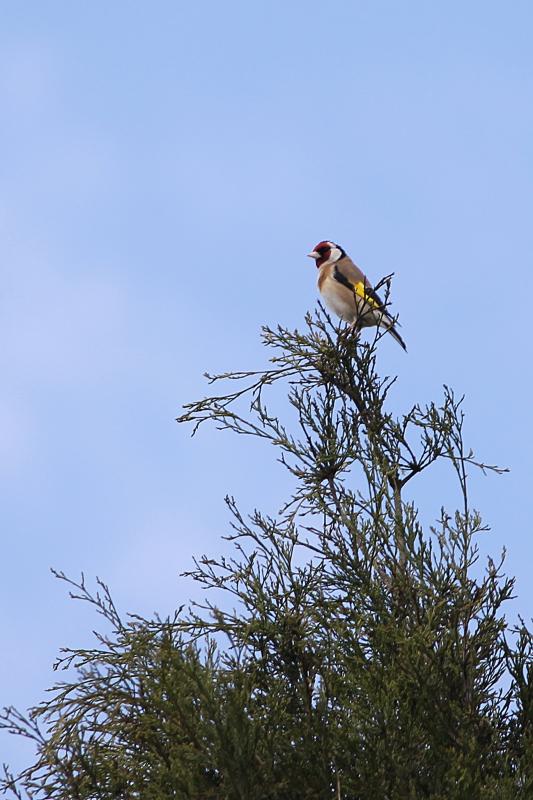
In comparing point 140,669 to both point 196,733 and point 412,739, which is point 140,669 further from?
point 412,739

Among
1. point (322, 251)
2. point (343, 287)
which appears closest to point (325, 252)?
point (322, 251)

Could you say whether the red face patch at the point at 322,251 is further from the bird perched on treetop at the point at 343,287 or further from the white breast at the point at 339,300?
the white breast at the point at 339,300

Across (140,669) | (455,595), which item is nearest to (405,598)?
(455,595)

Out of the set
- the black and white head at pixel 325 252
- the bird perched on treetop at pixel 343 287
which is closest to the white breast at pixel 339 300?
the bird perched on treetop at pixel 343 287

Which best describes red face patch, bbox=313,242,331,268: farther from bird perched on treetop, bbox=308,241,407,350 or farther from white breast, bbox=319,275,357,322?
white breast, bbox=319,275,357,322

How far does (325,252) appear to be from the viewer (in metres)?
14.6

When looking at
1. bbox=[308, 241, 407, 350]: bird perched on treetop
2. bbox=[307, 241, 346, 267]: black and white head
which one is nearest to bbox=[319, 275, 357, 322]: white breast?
bbox=[308, 241, 407, 350]: bird perched on treetop

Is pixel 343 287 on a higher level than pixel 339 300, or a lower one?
higher

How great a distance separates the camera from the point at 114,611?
855 cm

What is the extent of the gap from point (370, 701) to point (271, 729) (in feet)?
2.26

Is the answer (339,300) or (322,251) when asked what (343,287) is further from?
(322,251)

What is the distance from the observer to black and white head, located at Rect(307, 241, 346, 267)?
14.4m

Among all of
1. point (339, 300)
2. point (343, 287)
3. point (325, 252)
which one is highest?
point (325, 252)

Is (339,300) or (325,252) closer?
(339,300)
